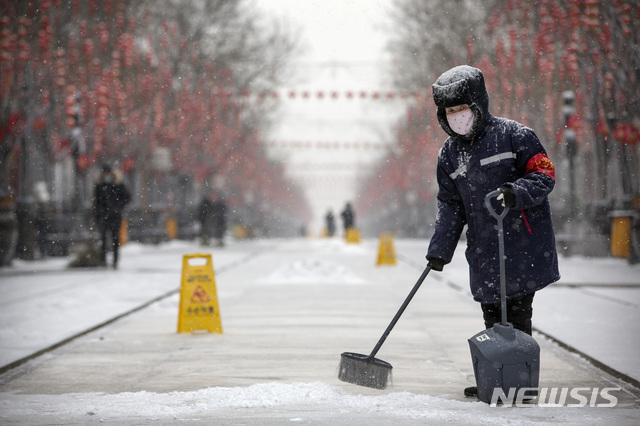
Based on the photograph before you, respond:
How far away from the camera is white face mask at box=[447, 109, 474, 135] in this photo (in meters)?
6.36

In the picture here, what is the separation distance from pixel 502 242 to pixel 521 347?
0.60m

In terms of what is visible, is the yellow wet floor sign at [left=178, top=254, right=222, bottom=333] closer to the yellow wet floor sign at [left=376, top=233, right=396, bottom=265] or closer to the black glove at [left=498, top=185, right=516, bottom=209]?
the black glove at [left=498, top=185, right=516, bottom=209]

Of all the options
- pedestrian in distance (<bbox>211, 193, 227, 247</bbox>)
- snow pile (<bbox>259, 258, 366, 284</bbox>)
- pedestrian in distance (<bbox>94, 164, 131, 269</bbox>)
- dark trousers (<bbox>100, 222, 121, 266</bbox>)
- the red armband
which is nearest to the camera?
the red armband

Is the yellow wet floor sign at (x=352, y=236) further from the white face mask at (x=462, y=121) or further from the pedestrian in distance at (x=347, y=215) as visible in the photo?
the white face mask at (x=462, y=121)

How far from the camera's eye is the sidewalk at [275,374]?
6.33 metres

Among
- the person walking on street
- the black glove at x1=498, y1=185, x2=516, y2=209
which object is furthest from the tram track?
the person walking on street

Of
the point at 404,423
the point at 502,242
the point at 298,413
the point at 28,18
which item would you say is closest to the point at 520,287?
the point at 502,242

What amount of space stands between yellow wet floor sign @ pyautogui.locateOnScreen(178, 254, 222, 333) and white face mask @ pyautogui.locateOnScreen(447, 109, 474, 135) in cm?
493

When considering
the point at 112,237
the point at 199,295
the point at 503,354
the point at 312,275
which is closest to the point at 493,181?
the point at 503,354

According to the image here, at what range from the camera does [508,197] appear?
19.9 feet

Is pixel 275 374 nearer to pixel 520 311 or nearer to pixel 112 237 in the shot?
pixel 520 311

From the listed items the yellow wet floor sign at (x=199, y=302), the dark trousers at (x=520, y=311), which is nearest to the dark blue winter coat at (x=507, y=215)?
the dark trousers at (x=520, y=311)

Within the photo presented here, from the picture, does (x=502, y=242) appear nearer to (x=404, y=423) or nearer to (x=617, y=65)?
(x=404, y=423)

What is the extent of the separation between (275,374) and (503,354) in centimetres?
235
